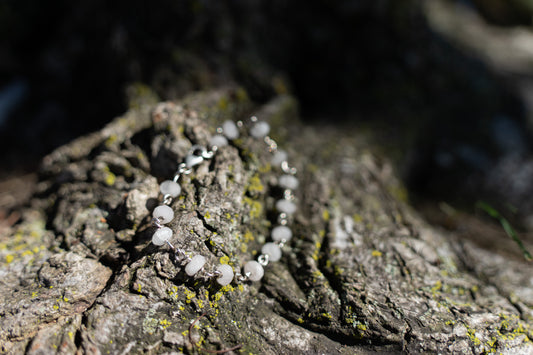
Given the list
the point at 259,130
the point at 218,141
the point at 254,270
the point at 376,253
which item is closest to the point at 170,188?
the point at 218,141

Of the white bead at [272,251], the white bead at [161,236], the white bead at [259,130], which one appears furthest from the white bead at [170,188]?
the white bead at [259,130]

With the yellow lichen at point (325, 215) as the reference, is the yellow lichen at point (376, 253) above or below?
below

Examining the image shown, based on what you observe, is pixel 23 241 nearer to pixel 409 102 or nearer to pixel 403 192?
pixel 403 192

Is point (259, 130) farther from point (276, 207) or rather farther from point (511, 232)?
point (511, 232)

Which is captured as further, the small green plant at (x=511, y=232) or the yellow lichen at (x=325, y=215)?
the yellow lichen at (x=325, y=215)

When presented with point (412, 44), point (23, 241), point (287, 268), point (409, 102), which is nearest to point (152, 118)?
point (23, 241)

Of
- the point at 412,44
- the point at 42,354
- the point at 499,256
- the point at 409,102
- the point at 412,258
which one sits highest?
the point at 412,44

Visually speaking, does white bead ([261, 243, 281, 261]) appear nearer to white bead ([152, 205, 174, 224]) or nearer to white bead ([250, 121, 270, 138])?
white bead ([152, 205, 174, 224])

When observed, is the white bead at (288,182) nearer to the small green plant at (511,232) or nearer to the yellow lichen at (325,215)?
the yellow lichen at (325,215)
